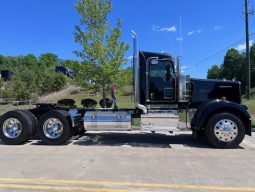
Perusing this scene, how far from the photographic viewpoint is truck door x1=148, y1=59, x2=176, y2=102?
11352mm

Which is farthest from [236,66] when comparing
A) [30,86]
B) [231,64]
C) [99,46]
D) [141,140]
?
[141,140]

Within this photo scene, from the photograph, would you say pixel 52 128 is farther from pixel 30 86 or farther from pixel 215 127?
pixel 30 86

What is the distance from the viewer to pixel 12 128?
1141 cm

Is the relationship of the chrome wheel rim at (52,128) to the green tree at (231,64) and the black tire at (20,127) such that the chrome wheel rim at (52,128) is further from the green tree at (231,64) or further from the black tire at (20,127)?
the green tree at (231,64)

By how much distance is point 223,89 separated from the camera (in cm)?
1141

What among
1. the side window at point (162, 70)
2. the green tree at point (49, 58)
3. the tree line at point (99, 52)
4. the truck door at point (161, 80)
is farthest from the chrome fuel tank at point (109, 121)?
the green tree at point (49, 58)

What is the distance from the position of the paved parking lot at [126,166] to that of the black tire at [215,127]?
0.25 metres

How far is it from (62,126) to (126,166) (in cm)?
357

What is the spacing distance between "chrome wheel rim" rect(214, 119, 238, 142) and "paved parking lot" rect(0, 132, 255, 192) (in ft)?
1.30

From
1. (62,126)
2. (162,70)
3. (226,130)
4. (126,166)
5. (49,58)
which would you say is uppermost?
(49,58)

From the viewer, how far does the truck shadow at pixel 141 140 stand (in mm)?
11137

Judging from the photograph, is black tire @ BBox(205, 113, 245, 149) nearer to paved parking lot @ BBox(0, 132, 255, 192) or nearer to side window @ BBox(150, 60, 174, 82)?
paved parking lot @ BBox(0, 132, 255, 192)

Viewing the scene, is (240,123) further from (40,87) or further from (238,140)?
(40,87)

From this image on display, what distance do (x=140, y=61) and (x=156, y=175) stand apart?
15.6 ft
